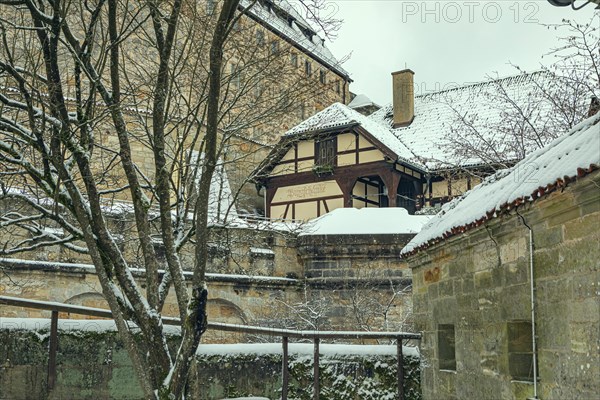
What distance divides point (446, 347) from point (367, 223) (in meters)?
9.49

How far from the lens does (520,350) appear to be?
5.21 metres

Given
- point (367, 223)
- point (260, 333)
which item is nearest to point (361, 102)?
point (367, 223)

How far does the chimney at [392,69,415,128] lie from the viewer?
2717 centimetres

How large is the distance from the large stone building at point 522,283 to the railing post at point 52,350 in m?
3.62

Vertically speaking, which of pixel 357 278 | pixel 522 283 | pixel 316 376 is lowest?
pixel 316 376

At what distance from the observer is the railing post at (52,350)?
5.91 metres

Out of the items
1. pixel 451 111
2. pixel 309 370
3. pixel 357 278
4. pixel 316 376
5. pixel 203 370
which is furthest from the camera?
pixel 451 111

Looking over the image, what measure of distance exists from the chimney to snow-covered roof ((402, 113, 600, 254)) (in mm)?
20425

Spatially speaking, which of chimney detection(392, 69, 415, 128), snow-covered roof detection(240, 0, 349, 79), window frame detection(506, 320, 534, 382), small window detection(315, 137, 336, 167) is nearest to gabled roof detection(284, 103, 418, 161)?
small window detection(315, 137, 336, 167)

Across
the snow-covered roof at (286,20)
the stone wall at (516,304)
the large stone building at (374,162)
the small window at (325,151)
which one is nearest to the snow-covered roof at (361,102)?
the large stone building at (374,162)

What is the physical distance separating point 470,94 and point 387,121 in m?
3.48

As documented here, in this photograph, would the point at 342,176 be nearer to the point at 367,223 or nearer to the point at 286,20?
the point at 367,223

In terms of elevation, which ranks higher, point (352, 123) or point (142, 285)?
point (352, 123)

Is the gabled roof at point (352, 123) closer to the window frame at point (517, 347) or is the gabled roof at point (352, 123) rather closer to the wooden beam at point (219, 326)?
the wooden beam at point (219, 326)
